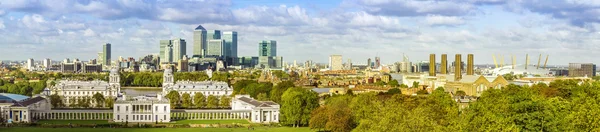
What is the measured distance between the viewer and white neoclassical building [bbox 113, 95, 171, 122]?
69.2 m

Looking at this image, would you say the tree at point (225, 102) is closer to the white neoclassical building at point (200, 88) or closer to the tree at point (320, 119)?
the white neoclassical building at point (200, 88)

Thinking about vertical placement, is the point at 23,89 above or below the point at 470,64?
below

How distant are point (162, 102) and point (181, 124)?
613 cm

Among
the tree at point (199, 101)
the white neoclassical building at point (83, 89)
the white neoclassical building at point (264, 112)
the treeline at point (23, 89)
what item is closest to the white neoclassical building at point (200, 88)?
the white neoclassical building at point (83, 89)

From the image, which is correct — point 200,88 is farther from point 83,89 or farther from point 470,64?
point 470,64

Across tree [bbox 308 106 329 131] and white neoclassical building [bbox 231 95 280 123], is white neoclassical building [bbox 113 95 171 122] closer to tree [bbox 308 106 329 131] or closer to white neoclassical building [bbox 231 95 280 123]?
white neoclassical building [bbox 231 95 280 123]

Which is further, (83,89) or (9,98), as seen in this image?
(83,89)

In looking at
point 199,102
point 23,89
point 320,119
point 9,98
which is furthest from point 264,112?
point 23,89

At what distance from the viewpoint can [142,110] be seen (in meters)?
70.2

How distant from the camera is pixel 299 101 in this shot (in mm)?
63531

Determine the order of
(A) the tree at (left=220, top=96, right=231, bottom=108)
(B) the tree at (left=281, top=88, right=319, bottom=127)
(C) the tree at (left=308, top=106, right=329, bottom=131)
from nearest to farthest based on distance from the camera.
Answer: (C) the tree at (left=308, top=106, right=329, bottom=131)
(B) the tree at (left=281, top=88, right=319, bottom=127)
(A) the tree at (left=220, top=96, right=231, bottom=108)

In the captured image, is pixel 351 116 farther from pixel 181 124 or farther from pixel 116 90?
pixel 116 90

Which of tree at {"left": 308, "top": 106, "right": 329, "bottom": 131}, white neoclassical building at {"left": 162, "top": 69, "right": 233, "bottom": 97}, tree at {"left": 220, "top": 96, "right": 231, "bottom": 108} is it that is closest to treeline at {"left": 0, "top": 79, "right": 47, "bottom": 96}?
white neoclassical building at {"left": 162, "top": 69, "right": 233, "bottom": 97}

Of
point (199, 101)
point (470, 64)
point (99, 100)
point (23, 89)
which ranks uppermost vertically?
point (470, 64)
